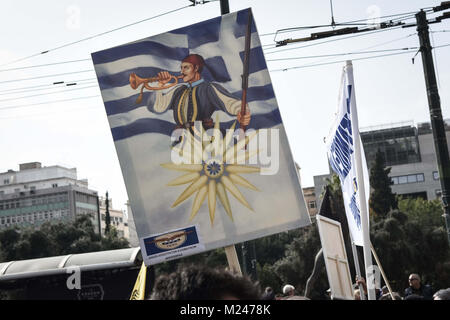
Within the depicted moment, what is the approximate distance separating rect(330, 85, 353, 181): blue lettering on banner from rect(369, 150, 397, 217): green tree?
163ft

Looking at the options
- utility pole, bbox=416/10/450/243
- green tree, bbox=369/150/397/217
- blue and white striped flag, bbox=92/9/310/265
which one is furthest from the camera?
green tree, bbox=369/150/397/217

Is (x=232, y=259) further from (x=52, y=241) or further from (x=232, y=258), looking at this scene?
(x=52, y=241)

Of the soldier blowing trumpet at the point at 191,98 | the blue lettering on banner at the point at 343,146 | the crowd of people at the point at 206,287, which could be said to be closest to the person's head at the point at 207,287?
the crowd of people at the point at 206,287

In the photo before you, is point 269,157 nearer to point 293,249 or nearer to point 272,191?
point 272,191

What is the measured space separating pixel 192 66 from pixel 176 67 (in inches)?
7.2

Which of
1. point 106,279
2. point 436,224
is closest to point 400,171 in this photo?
point 436,224

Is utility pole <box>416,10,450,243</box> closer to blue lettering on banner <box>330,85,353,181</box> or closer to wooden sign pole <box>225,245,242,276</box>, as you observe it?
blue lettering on banner <box>330,85,353,181</box>

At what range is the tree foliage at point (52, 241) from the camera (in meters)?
43.1

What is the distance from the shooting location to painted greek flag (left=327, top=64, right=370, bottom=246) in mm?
7340

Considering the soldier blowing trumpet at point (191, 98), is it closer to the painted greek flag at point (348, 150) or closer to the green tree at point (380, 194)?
the painted greek flag at point (348, 150)

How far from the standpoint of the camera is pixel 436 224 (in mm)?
52781

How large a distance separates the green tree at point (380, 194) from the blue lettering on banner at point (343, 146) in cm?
4965

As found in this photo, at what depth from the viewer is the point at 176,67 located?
23.6 ft

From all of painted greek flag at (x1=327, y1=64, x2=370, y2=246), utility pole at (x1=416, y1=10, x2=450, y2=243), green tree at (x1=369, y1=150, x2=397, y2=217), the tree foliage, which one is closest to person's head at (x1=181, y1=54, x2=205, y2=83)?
painted greek flag at (x1=327, y1=64, x2=370, y2=246)
